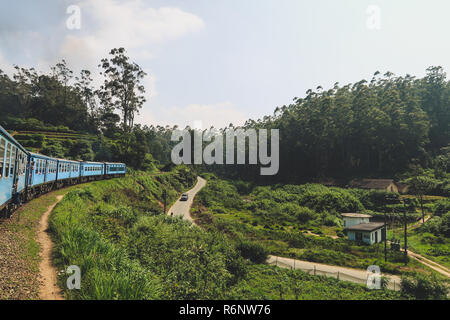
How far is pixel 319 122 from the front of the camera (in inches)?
2709

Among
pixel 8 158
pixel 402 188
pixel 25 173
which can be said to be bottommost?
pixel 402 188

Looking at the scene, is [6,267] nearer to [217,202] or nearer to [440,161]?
[217,202]

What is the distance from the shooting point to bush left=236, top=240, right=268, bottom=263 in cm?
2106

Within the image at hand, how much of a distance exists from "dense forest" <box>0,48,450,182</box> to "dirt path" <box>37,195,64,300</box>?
35.9 m

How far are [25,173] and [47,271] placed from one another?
8.35 meters

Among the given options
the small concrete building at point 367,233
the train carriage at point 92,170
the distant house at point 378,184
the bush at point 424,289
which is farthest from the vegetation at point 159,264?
the distant house at point 378,184

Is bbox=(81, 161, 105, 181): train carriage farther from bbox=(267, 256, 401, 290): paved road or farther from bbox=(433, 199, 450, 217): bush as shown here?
bbox=(433, 199, 450, 217): bush

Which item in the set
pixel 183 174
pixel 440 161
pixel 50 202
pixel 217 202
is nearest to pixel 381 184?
pixel 440 161

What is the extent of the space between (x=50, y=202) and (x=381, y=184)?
50.8 meters

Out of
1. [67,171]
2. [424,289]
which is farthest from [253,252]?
[67,171]

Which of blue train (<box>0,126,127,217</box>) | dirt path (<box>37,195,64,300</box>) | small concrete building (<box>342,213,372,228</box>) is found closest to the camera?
dirt path (<box>37,195,64,300</box>)

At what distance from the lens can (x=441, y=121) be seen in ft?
219

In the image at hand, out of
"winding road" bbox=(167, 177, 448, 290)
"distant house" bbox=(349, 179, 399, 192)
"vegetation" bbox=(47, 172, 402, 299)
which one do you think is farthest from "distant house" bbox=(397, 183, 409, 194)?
"vegetation" bbox=(47, 172, 402, 299)

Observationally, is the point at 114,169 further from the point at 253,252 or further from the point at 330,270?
the point at 330,270
